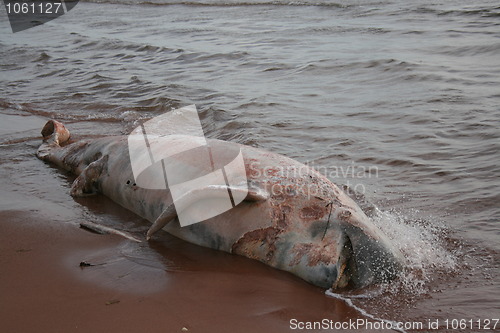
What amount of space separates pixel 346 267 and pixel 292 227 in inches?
16.9

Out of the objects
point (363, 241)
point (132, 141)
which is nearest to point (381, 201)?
point (363, 241)

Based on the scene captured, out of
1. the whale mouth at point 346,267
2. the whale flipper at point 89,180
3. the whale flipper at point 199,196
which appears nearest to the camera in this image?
the whale mouth at point 346,267

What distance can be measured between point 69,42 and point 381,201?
39.9ft

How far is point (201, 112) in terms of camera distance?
835 centimetres

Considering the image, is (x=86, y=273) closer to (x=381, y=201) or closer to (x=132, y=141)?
(x=132, y=141)

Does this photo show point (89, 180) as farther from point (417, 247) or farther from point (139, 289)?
point (417, 247)

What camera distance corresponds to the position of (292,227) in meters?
3.90

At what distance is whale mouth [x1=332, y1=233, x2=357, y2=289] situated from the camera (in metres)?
3.72

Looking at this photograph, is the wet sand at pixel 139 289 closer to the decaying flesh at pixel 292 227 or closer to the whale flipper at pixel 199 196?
the decaying flesh at pixel 292 227

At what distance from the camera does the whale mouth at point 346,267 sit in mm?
3721

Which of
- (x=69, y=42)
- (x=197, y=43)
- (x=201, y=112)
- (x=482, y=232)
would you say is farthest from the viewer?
(x=69, y=42)

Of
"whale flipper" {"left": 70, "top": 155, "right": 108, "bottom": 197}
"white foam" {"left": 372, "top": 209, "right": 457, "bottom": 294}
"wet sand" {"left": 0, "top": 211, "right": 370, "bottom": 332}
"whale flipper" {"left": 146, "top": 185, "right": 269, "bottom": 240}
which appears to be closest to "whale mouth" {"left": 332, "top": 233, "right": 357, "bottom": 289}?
"wet sand" {"left": 0, "top": 211, "right": 370, "bottom": 332}

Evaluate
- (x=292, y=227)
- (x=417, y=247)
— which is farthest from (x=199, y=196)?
(x=417, y=247)

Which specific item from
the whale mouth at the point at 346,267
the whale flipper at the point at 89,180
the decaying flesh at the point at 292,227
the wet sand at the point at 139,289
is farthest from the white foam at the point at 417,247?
the whale flipper at the point at 89,180
